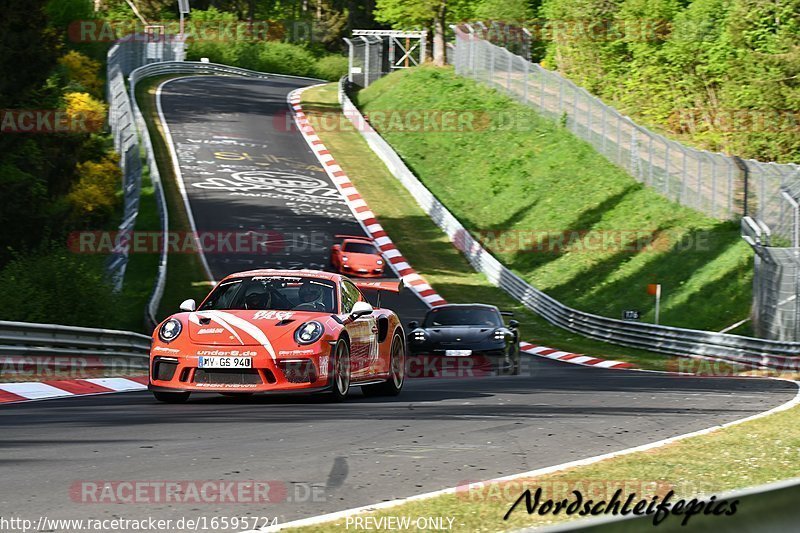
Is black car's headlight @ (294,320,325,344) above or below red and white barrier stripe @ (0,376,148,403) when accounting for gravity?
above

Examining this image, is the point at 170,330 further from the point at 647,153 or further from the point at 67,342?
the point at 647,153

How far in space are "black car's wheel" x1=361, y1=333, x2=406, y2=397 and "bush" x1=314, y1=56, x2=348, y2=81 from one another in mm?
76968

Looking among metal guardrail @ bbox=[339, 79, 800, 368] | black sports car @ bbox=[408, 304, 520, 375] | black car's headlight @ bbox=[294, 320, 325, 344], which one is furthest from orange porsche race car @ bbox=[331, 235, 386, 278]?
black car's headlight @ bbox=[294, 320, 325, 344]

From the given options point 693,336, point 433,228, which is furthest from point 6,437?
point 433,228

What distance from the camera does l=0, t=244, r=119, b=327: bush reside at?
63.7ft

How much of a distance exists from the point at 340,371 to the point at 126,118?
3743 centimetres

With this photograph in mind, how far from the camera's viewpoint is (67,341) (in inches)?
659

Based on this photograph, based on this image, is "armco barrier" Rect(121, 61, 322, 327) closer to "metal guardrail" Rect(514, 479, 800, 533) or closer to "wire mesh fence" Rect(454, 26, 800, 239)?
"wire mesh fence" Rect(454, 26, 800, 239)

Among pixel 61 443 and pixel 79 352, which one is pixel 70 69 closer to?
pixel 79 352

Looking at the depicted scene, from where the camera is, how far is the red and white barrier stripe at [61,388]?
1300 cm

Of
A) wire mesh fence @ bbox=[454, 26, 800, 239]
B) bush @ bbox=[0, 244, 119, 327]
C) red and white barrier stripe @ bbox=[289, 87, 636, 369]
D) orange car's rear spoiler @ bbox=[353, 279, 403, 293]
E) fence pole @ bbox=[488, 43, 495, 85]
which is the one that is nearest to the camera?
orange car's rear spoiler @ bbox=[353, 279, 403, 293]

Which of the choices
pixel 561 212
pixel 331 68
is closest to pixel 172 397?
pixel 561 212

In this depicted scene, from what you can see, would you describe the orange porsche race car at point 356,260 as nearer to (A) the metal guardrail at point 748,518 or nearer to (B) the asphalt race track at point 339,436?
(B) the asphalt race track at point 339,436

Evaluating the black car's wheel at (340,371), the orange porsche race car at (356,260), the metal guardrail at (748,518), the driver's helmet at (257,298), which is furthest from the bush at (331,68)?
the metal guardrail at (748,518)
